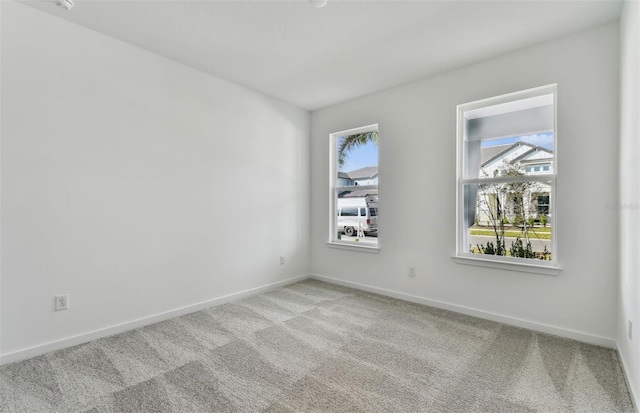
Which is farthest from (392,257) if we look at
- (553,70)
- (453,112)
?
(553,70)

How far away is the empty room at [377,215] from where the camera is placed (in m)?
1.95

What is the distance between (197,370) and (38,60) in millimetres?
2597

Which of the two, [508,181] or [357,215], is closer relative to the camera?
[508,181]

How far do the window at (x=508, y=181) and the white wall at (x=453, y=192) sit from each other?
0.11 meters

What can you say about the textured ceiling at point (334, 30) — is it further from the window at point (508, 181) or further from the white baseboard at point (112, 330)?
the white baseboard at point (112, 330)

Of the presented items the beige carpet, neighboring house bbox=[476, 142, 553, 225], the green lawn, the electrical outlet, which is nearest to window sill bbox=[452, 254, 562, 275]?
the green lawn

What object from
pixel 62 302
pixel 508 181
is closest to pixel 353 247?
pixel 508 181

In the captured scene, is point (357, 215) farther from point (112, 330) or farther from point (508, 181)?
point (112, 330)

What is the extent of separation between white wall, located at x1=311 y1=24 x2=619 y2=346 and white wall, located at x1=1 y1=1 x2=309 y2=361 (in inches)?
60.0

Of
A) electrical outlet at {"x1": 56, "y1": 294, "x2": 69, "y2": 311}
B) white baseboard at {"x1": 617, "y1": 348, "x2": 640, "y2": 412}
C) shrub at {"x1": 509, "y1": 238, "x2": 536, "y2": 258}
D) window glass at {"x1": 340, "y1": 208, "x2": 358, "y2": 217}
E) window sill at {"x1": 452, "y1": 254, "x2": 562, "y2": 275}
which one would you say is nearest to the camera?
white baseboard at {"x1": 617, "y1": 348, "x2": 640, "y2": 412}

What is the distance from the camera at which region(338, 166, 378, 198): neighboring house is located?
3.99m

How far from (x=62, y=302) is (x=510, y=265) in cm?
388

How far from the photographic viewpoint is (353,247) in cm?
405

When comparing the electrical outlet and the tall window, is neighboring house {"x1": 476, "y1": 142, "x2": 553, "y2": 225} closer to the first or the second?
the tall window
